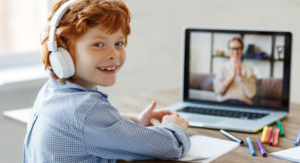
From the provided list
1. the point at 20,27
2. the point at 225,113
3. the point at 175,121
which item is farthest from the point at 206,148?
the point at 20,27

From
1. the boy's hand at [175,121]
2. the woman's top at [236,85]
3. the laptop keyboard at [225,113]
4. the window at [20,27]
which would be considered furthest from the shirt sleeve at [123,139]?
the window at [20,27]

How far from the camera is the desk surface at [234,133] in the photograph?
3.01 feet

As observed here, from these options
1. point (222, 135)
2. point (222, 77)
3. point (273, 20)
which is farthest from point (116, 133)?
point (273, 20)

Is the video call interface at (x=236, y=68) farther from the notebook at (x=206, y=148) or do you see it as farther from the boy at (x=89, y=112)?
the boy at (x=89, y=112)

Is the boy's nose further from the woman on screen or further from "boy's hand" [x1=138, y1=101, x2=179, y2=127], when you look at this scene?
the woman on screen

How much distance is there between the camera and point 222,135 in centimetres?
110

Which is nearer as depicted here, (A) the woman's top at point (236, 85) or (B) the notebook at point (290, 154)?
(B) the notebook at point (290, 154)

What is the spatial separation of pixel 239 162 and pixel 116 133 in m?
0.32

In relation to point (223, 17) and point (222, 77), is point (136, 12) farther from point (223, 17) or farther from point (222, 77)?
point (222, 77)

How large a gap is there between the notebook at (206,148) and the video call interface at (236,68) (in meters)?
0.35

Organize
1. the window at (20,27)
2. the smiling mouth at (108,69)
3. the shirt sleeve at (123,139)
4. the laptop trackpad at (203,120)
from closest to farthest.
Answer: the shirt sleeve at (123,139)
the smiling mouth at (108,69)
the laptop trackpad at (203,120)
the window at (20,27)

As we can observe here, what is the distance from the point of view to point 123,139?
0.84 meters

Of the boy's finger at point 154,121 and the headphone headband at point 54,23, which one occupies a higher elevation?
the headphone headband at point 54,23

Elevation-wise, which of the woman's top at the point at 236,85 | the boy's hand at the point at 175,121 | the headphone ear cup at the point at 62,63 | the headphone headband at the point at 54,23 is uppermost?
the headphone headband at the point at 54,23
